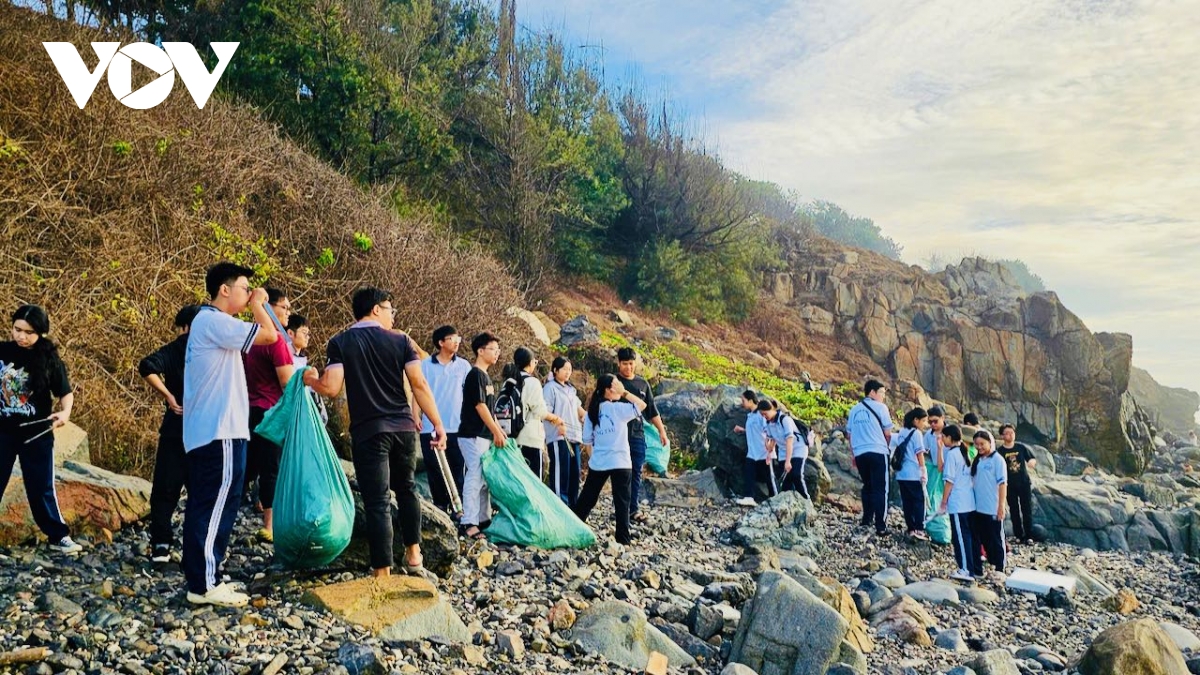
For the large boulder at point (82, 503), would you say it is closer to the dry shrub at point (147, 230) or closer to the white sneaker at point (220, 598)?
the white sneaker at point (220, 598)

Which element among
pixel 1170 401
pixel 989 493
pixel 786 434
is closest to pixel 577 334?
pixel 786 434

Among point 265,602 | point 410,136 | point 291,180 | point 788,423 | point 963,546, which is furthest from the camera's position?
point 410,136

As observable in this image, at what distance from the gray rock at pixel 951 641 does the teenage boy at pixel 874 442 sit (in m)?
3.32

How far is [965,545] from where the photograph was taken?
8367 millimetres

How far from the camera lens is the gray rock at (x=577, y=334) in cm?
1686

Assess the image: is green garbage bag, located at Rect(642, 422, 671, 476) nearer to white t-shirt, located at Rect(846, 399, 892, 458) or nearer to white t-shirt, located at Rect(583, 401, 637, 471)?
white t-shirt, located at Rect(846, 399, 892, 458)

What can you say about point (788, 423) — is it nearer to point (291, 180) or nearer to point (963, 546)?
point (963, 546)

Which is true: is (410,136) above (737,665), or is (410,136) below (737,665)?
above

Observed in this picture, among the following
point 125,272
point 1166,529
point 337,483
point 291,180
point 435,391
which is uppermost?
point 291,180

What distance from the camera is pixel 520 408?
22.6 ft

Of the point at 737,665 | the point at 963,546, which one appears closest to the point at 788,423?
the point at 963,546

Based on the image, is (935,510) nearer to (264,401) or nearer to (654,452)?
(654,452)

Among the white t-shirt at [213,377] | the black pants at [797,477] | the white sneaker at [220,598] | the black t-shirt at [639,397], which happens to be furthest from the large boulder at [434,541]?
the black pants at [797,477]

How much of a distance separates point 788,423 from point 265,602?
7.57 m
